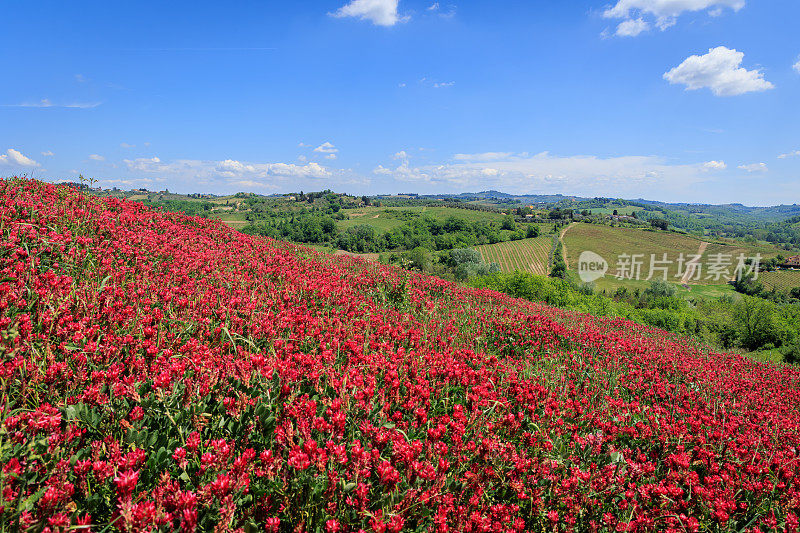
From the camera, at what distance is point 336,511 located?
186cm

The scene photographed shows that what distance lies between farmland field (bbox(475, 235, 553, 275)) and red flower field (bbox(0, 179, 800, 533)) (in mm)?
99317

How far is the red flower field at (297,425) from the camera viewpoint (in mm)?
1688

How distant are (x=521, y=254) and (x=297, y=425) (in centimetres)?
13042

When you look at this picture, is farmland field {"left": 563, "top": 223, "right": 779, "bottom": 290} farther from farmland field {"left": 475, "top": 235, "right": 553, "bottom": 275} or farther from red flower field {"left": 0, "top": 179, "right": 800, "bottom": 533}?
red flower field {"left": 0, "top": 179, "right": 800, "bottom": 533}

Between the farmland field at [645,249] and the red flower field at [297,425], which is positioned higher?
the red flower field at [297,425]

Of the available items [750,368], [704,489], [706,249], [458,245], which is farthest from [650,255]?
[704,489]

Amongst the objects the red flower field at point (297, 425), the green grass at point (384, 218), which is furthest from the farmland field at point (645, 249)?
the red flower field at point (297, 425)

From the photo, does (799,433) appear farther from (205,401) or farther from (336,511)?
(205,401)

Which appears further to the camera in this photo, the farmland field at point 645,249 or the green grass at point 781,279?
the farmland field at point 645,249

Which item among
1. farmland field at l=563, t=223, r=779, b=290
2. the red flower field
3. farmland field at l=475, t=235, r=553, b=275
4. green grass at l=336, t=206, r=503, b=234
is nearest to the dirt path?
farmland field at l=563, t=223, r=779, b=290

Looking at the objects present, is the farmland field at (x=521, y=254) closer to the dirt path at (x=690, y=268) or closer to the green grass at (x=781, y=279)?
the dirt path at (x=690, y=268)

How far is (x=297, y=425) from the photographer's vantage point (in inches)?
86.0

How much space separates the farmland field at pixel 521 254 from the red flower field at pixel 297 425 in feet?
326

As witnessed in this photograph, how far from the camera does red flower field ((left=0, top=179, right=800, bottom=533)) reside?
5.54ft
